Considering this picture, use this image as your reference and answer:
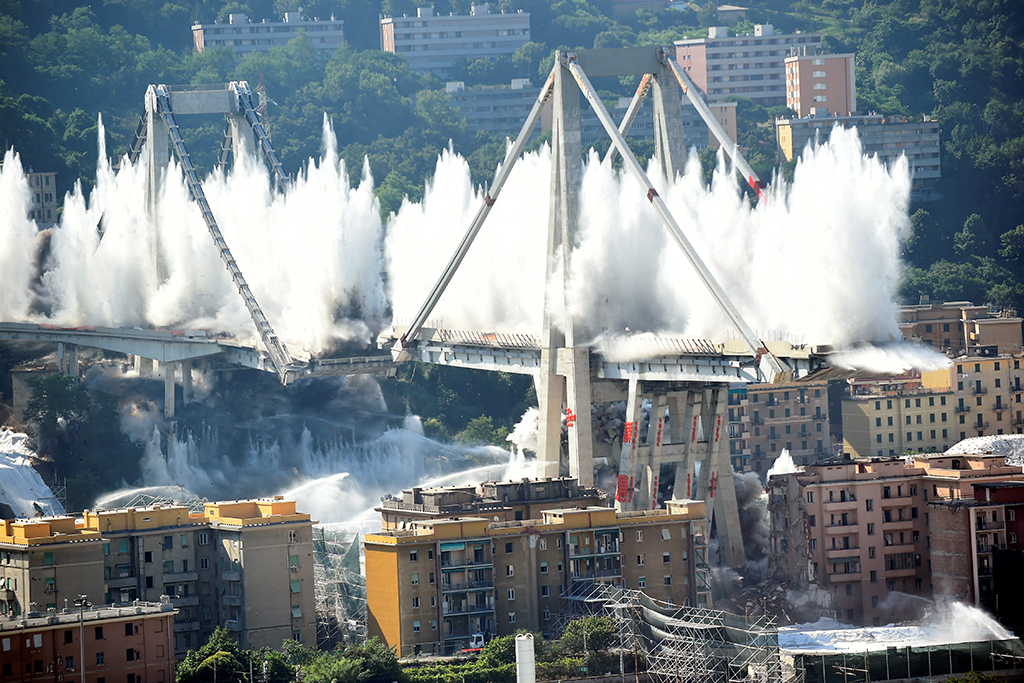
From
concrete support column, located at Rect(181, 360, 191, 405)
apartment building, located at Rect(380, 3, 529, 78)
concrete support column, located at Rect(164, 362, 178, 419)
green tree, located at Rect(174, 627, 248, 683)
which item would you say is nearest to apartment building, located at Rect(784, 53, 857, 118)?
apartment building, located at Rect(380, 3, 529, 78)

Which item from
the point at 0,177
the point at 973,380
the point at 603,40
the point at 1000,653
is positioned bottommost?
the point at 1000,653

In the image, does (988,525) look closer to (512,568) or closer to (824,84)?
(512,568)

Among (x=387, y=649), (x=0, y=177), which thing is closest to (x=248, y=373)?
(x=0, y=177)

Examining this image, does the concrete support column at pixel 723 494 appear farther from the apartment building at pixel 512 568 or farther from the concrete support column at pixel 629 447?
the apartment building at pixel 512 568

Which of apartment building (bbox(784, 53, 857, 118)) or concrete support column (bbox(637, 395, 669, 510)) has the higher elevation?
apartment building (bbox(784, 53, 857, 118))

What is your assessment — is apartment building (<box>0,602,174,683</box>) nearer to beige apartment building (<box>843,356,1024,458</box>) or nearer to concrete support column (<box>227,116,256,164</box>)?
beige apartment building (<box>843,356,1024,458</box>)

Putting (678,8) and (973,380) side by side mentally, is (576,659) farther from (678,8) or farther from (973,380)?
(678,8)
